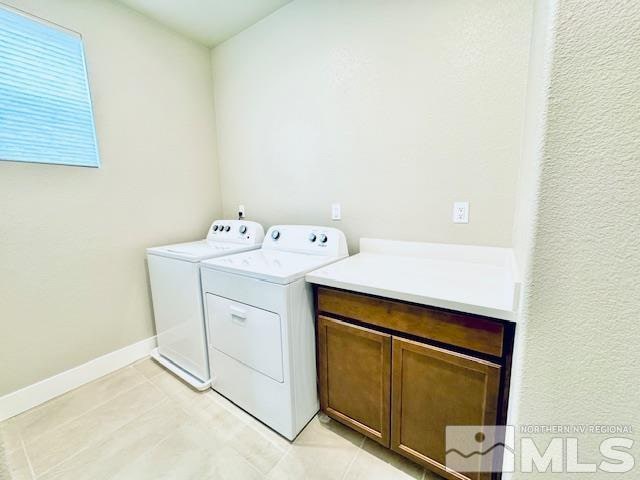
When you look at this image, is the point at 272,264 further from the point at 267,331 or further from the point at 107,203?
the point at 107,203

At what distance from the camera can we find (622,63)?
521 mm

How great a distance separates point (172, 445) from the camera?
1355 millimetres

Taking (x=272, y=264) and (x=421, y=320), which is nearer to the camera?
(x=421, y=320)

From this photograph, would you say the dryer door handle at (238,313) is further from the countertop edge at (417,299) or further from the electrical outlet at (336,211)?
the electrical outlet at (336,211)

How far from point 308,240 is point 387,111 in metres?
0.93

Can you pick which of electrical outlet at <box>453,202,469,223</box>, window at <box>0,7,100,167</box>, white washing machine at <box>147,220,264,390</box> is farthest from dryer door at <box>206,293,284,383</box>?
window at <box>0,7,100,167</box>

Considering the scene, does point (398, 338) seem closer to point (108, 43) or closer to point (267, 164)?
point (267, 164)

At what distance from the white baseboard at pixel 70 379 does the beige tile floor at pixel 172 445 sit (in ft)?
0.21

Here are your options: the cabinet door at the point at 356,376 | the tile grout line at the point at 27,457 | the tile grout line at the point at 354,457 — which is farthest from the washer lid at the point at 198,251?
the tile grout line at the point at 354,457

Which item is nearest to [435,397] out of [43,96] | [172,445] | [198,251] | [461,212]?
[461,212]

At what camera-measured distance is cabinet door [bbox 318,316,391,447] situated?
117cm

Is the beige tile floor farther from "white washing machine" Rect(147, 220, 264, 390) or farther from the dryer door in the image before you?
the dryer door

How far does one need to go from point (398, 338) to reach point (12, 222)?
2.21 m

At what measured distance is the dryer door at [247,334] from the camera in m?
1.31
